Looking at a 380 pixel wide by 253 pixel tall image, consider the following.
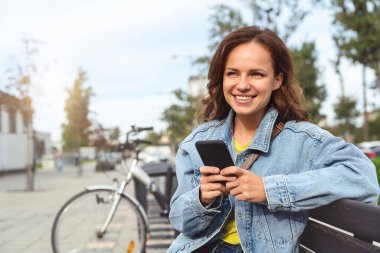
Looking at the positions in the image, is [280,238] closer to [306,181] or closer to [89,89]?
[306,181]

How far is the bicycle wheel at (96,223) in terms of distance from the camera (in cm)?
455

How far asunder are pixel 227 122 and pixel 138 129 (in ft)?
9.42

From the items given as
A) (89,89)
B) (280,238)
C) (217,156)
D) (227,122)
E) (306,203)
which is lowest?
(280,238)

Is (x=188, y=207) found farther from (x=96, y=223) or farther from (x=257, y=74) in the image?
(x=96, y=223)

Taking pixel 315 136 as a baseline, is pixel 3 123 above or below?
above

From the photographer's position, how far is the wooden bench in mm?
1199

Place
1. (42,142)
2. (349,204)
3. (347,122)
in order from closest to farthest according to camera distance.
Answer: (349,204)
(347,122)
(42,142)

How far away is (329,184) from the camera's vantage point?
1.49 metres

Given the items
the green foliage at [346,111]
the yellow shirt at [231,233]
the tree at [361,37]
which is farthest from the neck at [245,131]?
the green foliage at [346,111]

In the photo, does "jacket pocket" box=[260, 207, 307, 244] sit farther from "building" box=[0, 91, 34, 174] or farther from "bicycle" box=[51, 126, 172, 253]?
"building" box=[0, 91, 34, 174]

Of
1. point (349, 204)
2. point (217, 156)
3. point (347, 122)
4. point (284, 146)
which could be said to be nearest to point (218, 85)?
point (284, 146)

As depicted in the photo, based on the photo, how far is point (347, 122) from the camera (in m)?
41.3

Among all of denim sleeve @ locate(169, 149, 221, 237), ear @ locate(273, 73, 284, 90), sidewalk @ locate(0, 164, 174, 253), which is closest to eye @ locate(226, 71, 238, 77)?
ear @ locate(273, 73, 284, 90)

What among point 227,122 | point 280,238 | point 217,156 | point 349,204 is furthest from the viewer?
point 227,122
